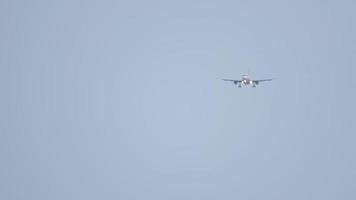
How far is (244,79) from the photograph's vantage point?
134750 mm

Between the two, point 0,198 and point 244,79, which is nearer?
point 244,79

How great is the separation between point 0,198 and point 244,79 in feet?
257

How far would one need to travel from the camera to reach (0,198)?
641ft
